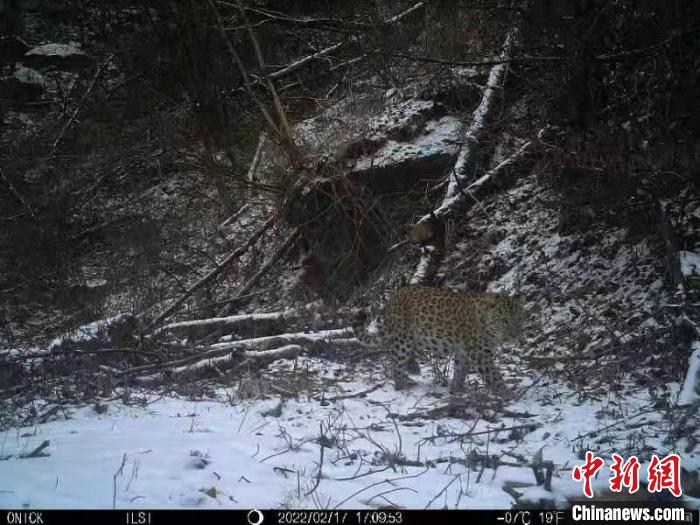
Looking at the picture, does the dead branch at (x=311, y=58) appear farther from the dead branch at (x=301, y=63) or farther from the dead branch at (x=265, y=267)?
the dead branch at (x=265, y=267)

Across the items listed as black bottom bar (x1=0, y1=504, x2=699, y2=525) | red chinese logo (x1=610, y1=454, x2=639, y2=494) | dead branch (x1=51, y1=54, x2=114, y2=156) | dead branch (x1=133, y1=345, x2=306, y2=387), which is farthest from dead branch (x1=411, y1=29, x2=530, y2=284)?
dead branch (x1=51, y1=54, x2=114, y2=156)

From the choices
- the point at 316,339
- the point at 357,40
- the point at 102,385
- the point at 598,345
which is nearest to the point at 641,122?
the point at 598,345

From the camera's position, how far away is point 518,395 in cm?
703

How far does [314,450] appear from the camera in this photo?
5.37 metres

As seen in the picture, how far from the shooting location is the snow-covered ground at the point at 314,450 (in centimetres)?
432

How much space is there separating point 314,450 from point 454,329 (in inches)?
112

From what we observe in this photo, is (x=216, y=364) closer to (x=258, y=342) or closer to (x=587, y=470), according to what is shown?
(x=258, y=342)

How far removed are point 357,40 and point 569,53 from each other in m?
4.67

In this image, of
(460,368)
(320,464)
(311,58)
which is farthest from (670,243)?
(311,58)

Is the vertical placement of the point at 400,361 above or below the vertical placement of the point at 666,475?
above

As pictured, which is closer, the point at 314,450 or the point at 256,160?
the point at 314,450

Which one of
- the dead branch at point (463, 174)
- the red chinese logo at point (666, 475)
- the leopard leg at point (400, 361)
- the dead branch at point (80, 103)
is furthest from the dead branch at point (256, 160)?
the red chinese logo at point (666, 475)

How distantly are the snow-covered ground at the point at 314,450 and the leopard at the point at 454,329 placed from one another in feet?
1.62

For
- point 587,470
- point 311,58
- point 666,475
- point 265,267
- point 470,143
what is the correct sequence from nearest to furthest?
point 666,475
point 587,470
point 470,143
point 265,267
point 311,58
